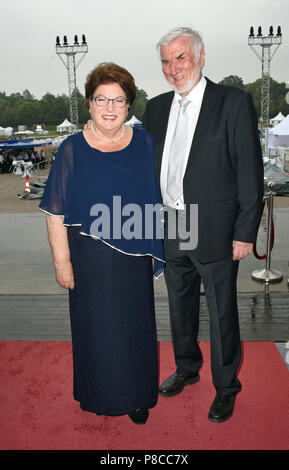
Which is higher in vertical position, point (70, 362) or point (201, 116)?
point (201, 116)

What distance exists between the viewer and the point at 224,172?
2.45 m

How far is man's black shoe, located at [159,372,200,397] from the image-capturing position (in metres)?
2.97

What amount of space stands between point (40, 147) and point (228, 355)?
1095 inches

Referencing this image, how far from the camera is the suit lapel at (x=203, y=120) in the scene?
244 centimetres

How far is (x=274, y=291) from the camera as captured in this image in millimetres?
4855

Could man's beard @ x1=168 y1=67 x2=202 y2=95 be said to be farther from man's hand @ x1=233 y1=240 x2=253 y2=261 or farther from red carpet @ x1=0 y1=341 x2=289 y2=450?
red carpet @ x1=0 y1=341 x2=289 y2=450

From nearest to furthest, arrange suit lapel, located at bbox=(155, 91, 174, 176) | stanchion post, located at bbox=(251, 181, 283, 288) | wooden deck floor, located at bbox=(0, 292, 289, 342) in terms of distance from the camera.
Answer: suit lapel, located at bbox=(155, 91, 174, 176), wooden deck floor, located at bbox=(0, 292, 289, 342), stanchion post, located at bbox=(251, 181, 283, 288)

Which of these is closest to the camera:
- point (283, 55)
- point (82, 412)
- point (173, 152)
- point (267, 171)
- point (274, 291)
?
point (173, 152)

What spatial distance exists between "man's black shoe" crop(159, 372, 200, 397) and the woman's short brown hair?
6.17 ft

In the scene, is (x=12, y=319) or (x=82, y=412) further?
(x=12, y=319)

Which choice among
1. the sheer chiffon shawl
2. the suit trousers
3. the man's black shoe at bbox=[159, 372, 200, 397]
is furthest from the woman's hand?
the man's black shoe at bbox=[159, 372, 200, 397]
